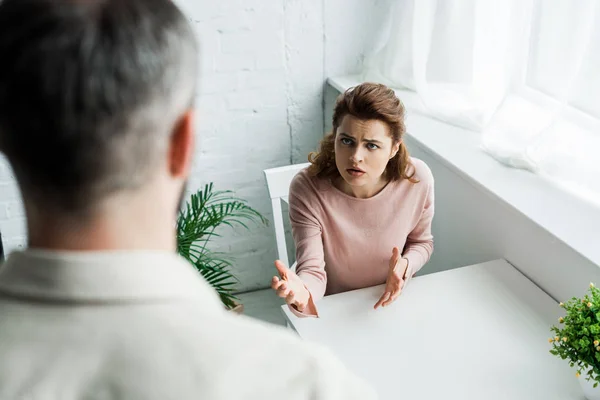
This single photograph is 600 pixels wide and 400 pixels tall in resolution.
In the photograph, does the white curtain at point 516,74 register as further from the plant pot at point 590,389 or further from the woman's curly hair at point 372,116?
the plant pot at point 590,389

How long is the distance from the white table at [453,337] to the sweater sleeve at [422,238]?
0.34ft

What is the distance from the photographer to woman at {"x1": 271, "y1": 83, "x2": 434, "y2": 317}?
1.66 m

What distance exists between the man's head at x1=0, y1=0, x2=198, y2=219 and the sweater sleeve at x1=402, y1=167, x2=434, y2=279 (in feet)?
4.35

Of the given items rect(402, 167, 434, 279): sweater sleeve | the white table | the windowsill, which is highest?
the windowsill

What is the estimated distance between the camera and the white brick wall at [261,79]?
2.43m

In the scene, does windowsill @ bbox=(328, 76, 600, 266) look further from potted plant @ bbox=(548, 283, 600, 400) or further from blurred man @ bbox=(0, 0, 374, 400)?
blurred man @ bbox=(0, 0, 374, 400)

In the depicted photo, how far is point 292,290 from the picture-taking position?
1.49m

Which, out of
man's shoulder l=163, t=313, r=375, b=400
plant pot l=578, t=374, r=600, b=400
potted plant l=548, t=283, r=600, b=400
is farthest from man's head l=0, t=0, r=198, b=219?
plant pot l=578, t=374, r=600, b=400

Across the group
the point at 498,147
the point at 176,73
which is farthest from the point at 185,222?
the point at 176,73

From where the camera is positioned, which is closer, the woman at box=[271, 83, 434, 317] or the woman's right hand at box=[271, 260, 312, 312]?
the woman's right hand at box=[271, 260, 312, 312]

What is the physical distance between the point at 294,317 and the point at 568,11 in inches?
39.2

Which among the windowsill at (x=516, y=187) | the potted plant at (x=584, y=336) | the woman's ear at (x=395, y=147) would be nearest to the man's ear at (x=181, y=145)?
the potted plant at (x=584, y=336)

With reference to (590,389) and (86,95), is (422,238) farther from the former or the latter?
(86,95)

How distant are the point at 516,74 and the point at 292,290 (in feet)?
3.21
